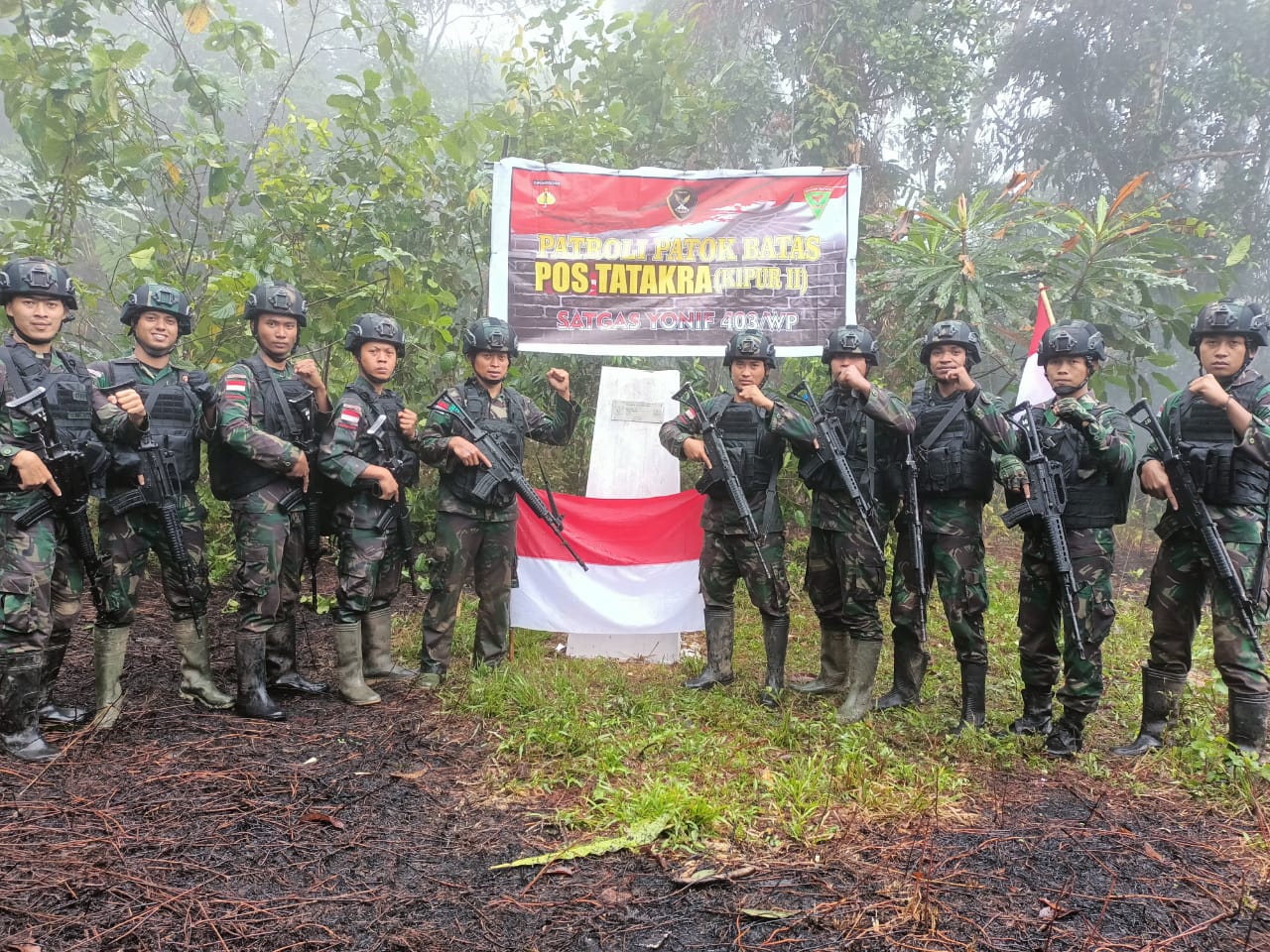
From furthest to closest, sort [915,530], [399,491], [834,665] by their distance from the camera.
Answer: [834,665] < [399,491] < [915,530]

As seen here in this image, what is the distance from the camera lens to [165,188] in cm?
722

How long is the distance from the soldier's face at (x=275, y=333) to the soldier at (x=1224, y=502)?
5.18 meters

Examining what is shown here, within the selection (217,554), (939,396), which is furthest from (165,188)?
(939,396)

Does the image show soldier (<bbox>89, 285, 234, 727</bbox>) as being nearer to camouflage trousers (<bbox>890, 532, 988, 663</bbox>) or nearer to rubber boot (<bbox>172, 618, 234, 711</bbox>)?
rubber boot (<bbox>172, 618, 234, 711</bbox>)

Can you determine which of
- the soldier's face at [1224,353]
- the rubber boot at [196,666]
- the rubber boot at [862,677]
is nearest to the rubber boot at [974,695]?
the rubber boot at [862,677]

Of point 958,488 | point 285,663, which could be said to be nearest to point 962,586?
point 958,488

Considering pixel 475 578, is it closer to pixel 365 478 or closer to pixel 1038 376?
pixel 365 478

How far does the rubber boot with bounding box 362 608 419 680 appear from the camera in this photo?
18.2 ft

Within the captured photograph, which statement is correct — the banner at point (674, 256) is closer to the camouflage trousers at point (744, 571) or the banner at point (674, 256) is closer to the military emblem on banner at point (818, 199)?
the military emblem on banner at point (818, 199)

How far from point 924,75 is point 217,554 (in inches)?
442

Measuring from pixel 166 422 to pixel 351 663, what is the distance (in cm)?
185

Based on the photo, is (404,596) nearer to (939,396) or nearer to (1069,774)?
(939,396)

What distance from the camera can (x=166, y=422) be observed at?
468 centimetres

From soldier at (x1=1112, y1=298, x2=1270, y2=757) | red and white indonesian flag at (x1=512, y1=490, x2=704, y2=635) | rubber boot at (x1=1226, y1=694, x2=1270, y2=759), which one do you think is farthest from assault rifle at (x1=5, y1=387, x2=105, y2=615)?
rubber boot at (x1=1226, y1=694, x2=1270, y2=759)
